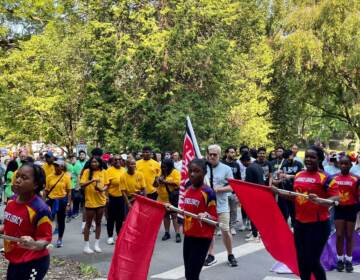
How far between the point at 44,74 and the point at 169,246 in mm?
19008

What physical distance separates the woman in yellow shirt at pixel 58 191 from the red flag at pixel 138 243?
15.1 ft

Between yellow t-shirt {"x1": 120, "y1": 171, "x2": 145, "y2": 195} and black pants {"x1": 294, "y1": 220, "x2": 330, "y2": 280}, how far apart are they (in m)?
5.09

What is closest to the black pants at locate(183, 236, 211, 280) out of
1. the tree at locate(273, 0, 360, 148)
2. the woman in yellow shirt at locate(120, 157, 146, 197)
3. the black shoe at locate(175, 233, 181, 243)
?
the woman in yellow shirt at locate(120, 157, 146, 197)

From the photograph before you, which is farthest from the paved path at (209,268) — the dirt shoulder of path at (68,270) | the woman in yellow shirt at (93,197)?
the woman in yellow shirt at (93,197)

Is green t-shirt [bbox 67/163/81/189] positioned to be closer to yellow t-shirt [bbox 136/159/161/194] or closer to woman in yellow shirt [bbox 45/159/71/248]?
yellow t-shirt [bbox 136/159/161/194]

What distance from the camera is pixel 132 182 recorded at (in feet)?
37.5

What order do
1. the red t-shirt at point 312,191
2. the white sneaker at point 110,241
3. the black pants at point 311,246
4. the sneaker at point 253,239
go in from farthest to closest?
1. the sneaker at point 253,239
2. the white sneaker at point 110,241
3. the red t-shirt at point 312,191
4. the black pants at point 311,246

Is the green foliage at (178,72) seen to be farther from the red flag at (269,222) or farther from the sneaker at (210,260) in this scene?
the red flag at (269,222)

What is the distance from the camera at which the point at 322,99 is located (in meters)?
31.9

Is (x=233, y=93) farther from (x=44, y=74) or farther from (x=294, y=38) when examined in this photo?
(x=44, y=74)

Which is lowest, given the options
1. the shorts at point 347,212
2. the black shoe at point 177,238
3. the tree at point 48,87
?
the black shoe at point 177,238

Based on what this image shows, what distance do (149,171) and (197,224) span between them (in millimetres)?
6339

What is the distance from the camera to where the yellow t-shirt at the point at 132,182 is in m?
11.4

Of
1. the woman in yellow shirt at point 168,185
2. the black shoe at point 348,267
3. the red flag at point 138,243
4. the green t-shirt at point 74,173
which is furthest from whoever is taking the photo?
the green t-shirt at point 74,173
